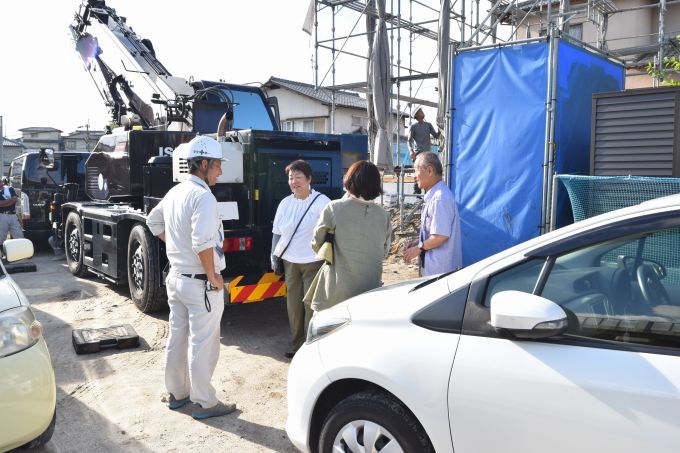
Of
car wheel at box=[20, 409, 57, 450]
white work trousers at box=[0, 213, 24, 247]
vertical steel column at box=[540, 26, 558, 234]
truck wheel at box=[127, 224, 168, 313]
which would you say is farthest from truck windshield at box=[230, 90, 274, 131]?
white work trousers at box=[0, 213, 24, 247]

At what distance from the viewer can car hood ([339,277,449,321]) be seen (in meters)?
2.49

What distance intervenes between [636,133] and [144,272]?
531 centimetres

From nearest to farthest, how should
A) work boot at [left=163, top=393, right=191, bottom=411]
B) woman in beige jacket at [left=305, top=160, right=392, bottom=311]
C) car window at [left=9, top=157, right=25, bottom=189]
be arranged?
1. woman in beige jacket at [left=305, top=160, right=392, bottom=311]
2. work boot at [left=163, top=393, right=191, bottom=411]
3. car window at [left=9, top=157, right=25, bottom=189]

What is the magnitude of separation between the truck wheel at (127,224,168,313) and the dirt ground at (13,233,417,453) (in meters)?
0.19

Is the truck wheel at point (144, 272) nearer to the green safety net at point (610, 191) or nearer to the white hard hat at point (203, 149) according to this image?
the white hard hat at point (203, 149)

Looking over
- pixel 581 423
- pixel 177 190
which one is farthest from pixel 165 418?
pixel 581 423

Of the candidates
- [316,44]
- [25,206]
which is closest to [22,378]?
[25,206]

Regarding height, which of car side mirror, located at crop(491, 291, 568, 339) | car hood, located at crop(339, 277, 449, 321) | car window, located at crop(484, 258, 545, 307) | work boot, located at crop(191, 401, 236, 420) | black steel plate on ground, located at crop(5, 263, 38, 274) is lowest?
work boot, located at crop(191, 401, 236, 420)

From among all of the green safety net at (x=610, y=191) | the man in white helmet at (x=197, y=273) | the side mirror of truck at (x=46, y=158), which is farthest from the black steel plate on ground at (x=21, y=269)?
the green safety net at (x=610, y=191)

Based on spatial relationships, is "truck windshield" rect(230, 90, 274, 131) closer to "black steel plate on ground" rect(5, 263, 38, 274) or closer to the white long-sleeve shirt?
"black steel plate on ground" rect(5, 263, 38, 274)

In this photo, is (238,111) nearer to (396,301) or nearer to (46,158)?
(46,158)

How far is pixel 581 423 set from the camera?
1.93 metres

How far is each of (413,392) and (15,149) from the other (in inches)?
1945

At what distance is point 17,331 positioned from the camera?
3033mm
